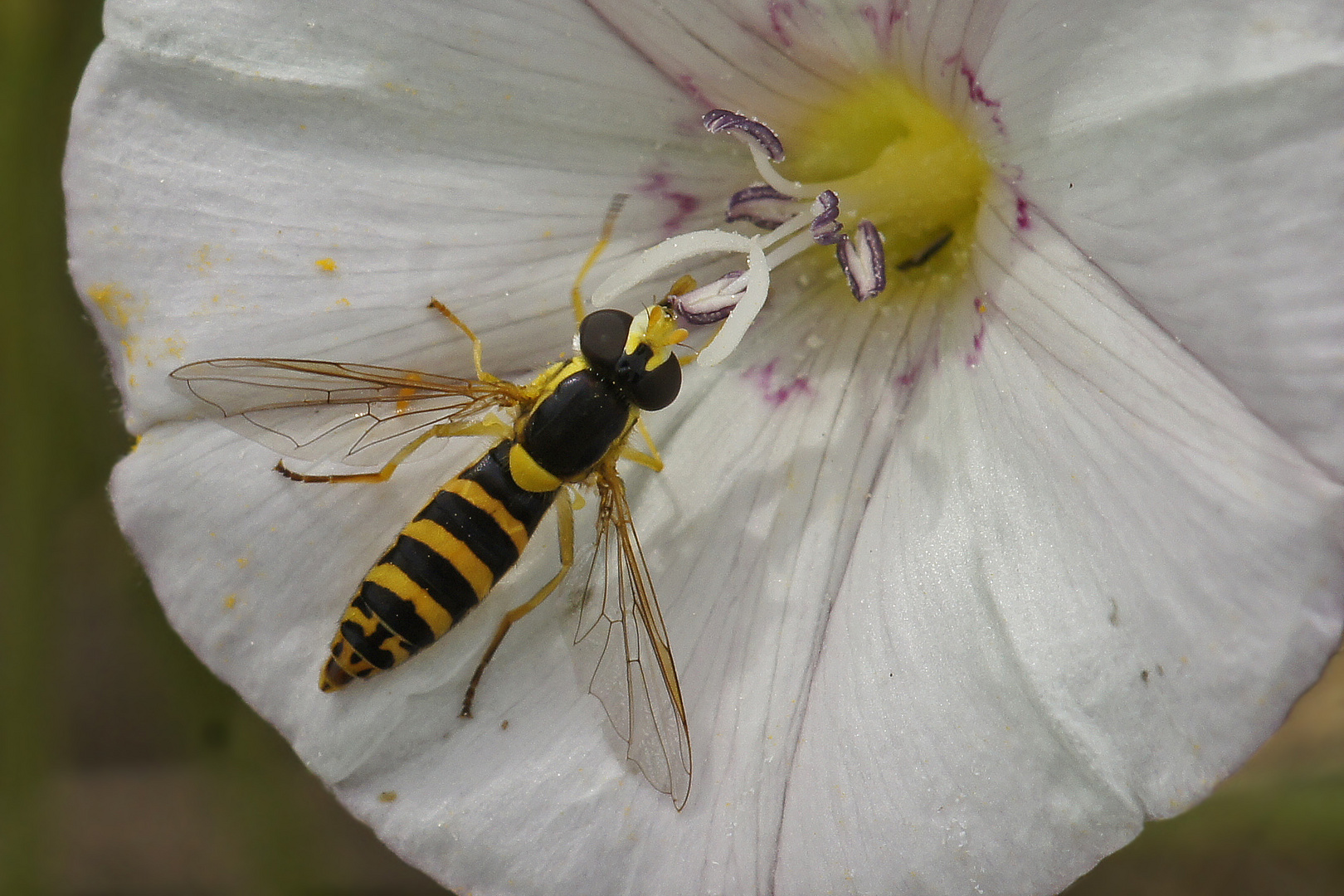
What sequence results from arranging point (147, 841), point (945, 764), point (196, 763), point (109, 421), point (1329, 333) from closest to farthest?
point (1329, 333)
point (945, 764)
point (109, 421)
point (196, 763)
point (147, 841)

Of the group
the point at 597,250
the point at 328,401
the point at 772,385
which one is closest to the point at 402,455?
the point at 328,401

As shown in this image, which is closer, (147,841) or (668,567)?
(668,567)

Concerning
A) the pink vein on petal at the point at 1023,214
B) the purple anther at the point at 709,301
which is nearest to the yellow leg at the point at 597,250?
the purple anther at the point at 709,301

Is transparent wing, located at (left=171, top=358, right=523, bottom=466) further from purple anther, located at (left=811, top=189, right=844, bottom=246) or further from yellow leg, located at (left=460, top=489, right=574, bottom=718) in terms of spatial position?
purple anther, located at (left=811, top=189, right=844, bottom=246)

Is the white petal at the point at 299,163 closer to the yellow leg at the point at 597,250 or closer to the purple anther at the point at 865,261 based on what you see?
the yellow leg at the point at 597,250

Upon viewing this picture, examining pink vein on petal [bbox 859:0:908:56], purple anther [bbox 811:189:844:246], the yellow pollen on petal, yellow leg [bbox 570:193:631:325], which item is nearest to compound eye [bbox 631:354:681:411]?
yellow leg [bbox 570:193:631:325]

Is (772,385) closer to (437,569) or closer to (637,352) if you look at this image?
(637,352)

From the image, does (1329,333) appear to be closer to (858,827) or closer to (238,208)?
(858,827)

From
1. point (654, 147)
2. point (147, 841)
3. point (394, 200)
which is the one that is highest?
point (394, 200)

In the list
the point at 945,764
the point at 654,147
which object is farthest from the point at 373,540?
the point at 945,764
